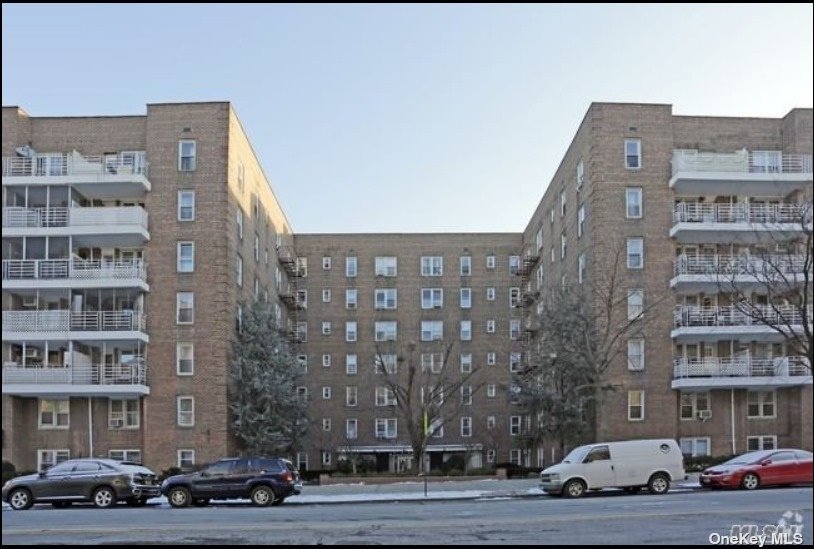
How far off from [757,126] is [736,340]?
10155 mm

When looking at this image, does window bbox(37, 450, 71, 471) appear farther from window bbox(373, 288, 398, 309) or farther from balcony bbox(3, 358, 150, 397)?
window bbox(373, 288, 398, 309)

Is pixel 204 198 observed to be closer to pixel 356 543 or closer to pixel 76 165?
pixel 76 165

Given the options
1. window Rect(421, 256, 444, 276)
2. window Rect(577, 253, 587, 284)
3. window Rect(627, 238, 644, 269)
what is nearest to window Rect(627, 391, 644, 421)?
window Rect(627, 238, 644, 269)

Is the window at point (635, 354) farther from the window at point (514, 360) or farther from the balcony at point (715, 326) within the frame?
the window at point (514, 360)

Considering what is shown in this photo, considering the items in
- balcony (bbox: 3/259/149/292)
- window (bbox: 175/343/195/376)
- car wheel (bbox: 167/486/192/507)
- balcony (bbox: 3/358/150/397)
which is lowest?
car wheel (bbox: 167/486/192/507)

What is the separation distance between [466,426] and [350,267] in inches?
561

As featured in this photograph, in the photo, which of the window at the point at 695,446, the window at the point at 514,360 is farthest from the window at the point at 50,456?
the window at the point at 514,360

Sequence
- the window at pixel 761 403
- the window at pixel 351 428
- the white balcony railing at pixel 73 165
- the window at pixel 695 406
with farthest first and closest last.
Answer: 1. the window at pixel 351 428
2. the window at pixel 761 403
3. the window at pixel 695 406
4. the white balcony railing at pixel 73 165

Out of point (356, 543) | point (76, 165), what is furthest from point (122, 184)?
point (356, 543)

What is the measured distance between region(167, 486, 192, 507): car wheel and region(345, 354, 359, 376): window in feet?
129

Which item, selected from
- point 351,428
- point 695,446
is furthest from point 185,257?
point 351,428

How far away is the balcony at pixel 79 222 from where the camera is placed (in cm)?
4122

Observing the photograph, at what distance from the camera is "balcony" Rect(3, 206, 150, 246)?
4122 centimetres

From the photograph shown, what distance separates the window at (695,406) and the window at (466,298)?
26675 millimetres
